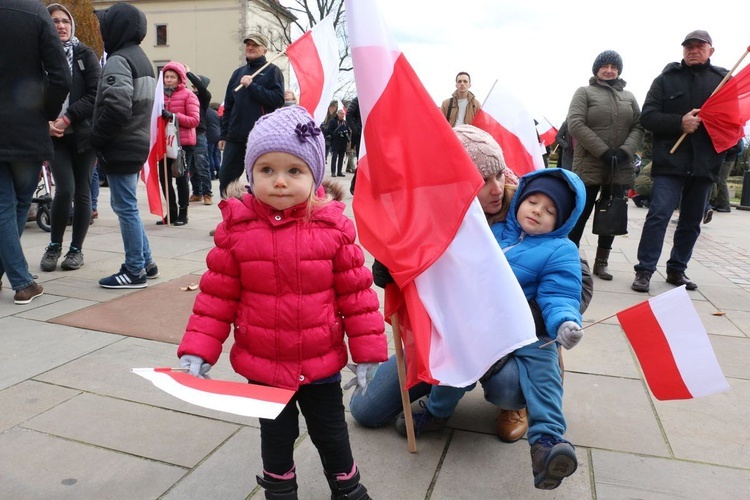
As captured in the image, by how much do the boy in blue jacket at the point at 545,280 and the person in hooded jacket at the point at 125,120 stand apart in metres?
2.97

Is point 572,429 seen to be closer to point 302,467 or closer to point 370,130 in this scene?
point 302,467

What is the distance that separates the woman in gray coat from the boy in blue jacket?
3352 millimetres

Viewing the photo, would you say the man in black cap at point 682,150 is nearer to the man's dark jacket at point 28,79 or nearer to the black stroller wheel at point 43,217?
the man's dark jacket at point 28,79

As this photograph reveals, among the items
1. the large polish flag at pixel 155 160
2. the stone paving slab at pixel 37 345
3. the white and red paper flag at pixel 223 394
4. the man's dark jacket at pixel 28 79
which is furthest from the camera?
the large polish flag at pixel 155 160

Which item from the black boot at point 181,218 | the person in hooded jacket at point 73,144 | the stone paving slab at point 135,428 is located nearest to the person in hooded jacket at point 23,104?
the person in hooded jacket at point 73,144

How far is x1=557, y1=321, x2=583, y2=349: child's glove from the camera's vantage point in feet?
6.82

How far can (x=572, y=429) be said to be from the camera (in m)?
2.67

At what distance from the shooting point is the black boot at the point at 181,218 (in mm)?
7905

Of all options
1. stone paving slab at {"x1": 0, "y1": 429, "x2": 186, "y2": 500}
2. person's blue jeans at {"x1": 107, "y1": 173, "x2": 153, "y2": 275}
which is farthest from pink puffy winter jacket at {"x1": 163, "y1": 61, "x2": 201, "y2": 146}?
stone paving slab at {"x1": 0, "y1": 429, "x2": 186, "y2": 500}

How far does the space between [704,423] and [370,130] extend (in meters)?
1.96

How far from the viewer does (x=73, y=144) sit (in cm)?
490


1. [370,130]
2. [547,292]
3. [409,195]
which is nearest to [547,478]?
[547,292]

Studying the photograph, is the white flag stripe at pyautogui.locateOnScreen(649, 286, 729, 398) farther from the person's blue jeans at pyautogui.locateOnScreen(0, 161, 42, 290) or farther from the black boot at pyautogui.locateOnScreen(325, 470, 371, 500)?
the person's blue jeans at pyautogui.locateOnScreen(0, 161, 42, 290)

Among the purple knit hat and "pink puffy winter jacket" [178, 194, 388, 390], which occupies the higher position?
the purple knit hat
